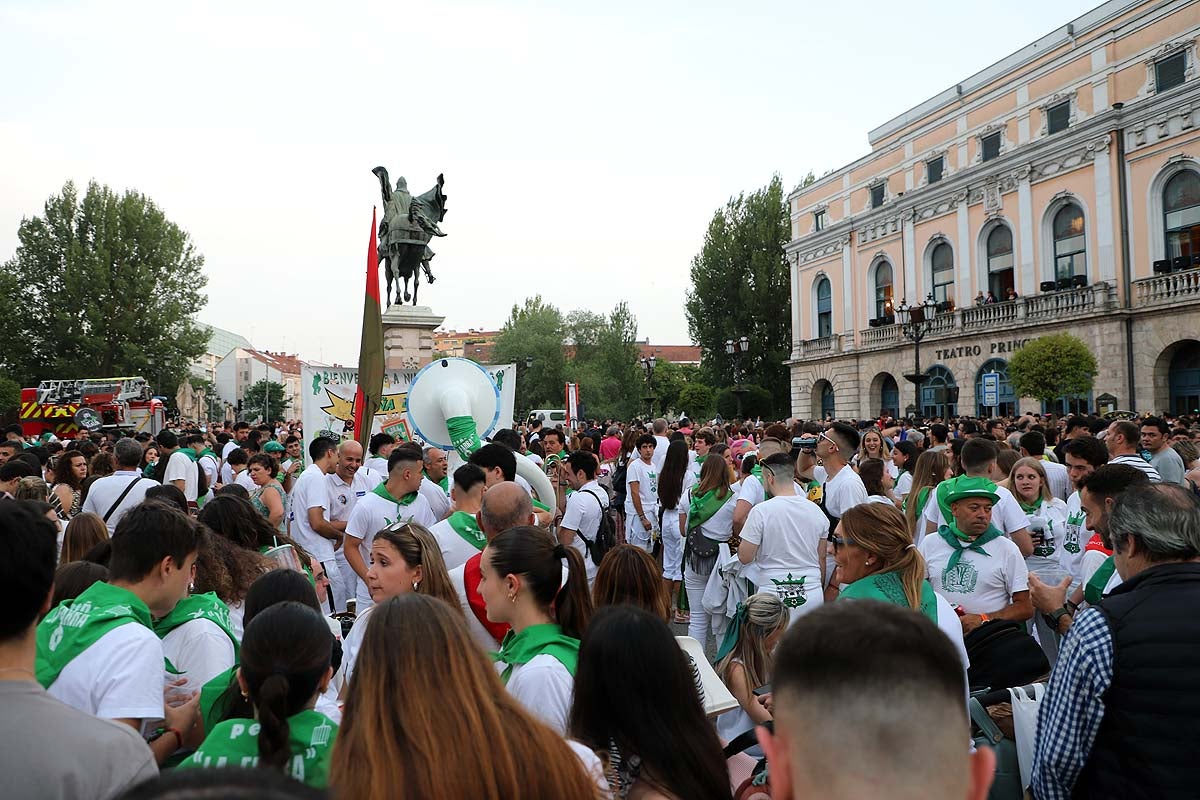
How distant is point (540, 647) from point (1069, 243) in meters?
33.2

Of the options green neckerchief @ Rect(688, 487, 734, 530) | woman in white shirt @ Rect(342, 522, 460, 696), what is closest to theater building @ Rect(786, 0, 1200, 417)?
green neckerchief @ Rect(688, 487, 734, 530)

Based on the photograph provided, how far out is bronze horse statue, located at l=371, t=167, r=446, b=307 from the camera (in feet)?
50.3

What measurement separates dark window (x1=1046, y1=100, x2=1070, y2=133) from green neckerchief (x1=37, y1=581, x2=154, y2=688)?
33.8 metres

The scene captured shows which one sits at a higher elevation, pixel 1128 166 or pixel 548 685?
pixel 1128 166

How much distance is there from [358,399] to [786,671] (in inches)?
292

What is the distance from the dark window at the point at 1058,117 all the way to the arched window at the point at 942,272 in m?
6.31

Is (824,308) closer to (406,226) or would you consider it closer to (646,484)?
(406,226)

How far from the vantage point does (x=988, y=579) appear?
15.1 feet

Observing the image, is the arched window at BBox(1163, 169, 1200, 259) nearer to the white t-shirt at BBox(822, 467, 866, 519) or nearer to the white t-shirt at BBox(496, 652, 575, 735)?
the white t-shirt at BBox(822, 467, 866, 519)

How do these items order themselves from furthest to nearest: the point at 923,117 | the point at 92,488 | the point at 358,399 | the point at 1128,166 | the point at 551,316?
1. the point at 551,316
2. the point at 923,117
3. the point at 1128,166
4. the point at 358,399
5. the point at 92,488

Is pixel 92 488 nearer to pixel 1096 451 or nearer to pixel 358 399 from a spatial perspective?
pixel 358 399

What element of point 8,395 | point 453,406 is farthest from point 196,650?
point 8,395

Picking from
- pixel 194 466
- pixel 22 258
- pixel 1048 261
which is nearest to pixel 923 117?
pixel 1048 261

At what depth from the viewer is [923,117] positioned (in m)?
37.2
